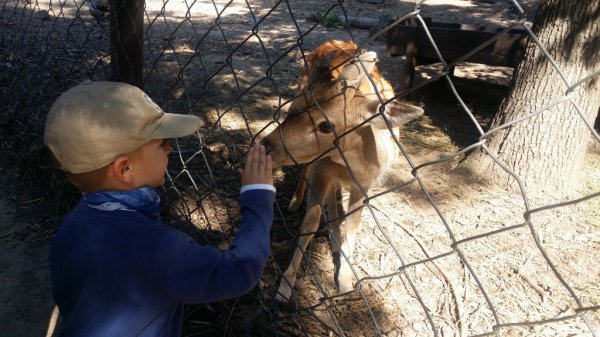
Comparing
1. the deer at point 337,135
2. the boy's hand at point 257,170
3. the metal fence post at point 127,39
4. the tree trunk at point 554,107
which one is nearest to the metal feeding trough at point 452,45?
the tree trunk at point 554,107

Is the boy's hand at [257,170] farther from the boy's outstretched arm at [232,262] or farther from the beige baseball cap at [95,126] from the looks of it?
the beige baseball cap at [95,126]

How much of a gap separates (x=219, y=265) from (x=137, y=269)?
0.26 m

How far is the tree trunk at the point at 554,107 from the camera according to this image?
11.9ft

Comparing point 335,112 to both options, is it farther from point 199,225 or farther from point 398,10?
point 398,10

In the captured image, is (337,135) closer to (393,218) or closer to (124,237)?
(124,237)

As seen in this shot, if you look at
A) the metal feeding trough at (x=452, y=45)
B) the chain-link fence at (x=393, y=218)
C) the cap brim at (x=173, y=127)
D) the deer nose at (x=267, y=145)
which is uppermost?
the cap brim at (x=173, y=127)

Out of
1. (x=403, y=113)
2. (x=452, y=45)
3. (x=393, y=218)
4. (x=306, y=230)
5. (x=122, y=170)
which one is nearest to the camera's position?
(x=122, y=170)

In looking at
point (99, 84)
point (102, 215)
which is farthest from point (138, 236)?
point (99, 84)

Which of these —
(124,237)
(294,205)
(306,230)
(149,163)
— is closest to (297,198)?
(294,205)

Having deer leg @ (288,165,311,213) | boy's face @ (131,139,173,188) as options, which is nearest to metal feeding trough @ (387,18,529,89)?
deer leg @ (288,165,311,213)

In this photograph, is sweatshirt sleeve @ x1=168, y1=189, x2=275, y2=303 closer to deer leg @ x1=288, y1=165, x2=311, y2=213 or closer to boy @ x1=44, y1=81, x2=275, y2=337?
boy @ x1=44, y1=81, x2=275, y2=337

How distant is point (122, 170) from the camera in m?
1.65

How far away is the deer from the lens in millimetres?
2371

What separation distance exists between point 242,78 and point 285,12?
18.1 ft
